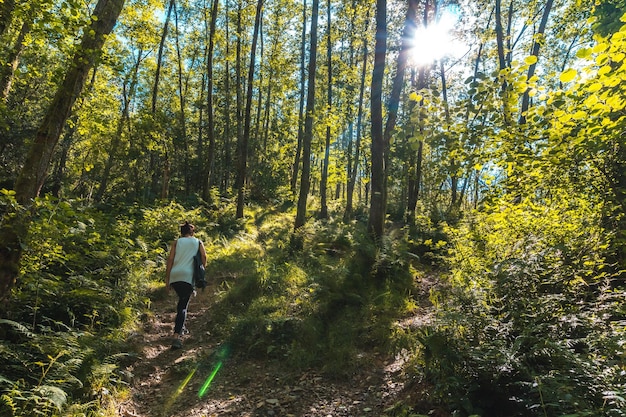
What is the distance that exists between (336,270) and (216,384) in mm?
3623

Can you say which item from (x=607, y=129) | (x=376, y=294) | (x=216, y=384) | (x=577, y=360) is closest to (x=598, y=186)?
(x=607, y=129)

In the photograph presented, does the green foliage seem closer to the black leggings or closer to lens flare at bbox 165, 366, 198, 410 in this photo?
lens flare at bbox 165, 366, 198, 410

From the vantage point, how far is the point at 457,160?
193 inches

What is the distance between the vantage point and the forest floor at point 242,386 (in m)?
4.30

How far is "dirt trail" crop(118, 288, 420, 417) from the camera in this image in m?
4.31

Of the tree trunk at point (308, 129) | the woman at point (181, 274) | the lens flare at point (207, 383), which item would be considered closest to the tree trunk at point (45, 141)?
the woman at point (181, 274)

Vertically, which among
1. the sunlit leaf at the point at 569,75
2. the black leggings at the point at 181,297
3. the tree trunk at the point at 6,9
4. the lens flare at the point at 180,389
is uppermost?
the tree trunk at the point at 6,9

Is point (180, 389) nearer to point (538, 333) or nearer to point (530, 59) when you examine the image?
point (538, 333)

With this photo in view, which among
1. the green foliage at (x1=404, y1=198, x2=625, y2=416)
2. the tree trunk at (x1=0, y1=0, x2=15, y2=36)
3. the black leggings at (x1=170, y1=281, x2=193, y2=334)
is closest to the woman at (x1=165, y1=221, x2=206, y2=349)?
the black leggings at (x1=170, y1=281, x2=193, y2=334)

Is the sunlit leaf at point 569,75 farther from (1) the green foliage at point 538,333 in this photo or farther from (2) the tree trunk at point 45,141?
(2) the tree trunk at point 45,141

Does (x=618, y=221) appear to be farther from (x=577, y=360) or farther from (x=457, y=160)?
(x=577, y=360)

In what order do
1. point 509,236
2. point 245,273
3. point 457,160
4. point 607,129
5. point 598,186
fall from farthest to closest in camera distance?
point 245,273, point 509,236, point 457,160, point 598,186, point 607,129

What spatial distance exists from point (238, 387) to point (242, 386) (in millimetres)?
56

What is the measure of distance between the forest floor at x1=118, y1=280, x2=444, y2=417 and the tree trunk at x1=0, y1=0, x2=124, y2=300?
2.09 meters
